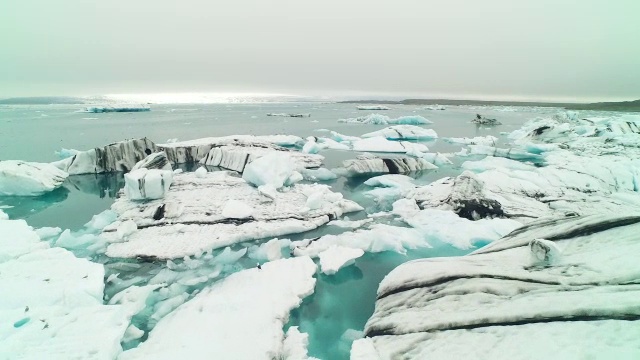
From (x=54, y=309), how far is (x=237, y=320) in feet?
6.04

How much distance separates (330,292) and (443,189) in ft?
14.4

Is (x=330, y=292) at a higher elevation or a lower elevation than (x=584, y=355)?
lower

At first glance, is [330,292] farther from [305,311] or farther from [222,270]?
[222,270]

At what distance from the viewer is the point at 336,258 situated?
468cm

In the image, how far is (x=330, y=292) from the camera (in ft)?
13.6

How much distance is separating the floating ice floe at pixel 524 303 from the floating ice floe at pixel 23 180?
8714 mm

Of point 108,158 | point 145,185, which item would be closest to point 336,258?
point 145,185

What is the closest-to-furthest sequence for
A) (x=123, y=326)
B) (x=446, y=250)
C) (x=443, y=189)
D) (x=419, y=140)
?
(x=123, y=326)
(x=446, y=250)
(x=443, y=189)
(x=419, y=140)

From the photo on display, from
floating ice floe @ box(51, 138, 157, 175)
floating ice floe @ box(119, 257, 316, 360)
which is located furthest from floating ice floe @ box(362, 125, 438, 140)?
floating ice floe @ box(119, 257, 316, 360)

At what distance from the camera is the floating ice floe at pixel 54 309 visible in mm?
2771

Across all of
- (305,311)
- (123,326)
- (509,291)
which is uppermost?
(509,291)

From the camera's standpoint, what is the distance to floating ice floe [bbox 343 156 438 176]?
1024 cm

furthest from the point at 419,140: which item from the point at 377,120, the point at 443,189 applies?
the point at 443,189

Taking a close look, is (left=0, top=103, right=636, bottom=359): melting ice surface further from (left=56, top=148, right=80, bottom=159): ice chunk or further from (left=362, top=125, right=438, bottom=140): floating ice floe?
(left=362, top=125, right=438, bottom=140): floating ice floe
